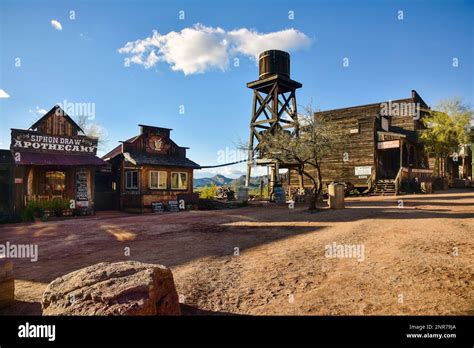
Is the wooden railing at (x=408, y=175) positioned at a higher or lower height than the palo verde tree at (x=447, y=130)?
lower

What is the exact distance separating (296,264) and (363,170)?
78.0ft

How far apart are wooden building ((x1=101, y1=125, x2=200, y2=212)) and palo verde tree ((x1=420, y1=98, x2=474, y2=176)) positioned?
24.1 metres

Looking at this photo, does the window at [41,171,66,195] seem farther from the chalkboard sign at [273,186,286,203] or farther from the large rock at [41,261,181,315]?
the large rock at [41,261,181,315]

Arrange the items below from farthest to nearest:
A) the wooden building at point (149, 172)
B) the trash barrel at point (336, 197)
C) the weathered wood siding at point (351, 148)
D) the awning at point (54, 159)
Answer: the weathered wood siding at point (351, 148)
the wooden building at point (149, 172)
the awning at point (54, 159)
the trash barrel at point (336, 197)

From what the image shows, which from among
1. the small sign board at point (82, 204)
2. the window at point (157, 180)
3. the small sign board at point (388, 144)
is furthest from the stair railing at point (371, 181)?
the small sign board at point (82, 204)

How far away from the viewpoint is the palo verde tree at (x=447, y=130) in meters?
30.8

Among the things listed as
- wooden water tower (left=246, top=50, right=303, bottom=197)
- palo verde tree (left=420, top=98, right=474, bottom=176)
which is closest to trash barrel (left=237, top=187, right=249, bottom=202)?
wooden water tower (left=246, top=50, right=303, bottom=197)

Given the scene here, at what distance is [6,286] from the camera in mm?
5148

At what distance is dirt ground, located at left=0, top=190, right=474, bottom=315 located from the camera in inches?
183

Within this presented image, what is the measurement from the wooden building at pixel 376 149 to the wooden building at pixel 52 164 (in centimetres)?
1768

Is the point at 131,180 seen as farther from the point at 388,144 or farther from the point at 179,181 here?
the point at 388,144

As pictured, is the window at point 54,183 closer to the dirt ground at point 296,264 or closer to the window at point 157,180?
the window at point 157,180
